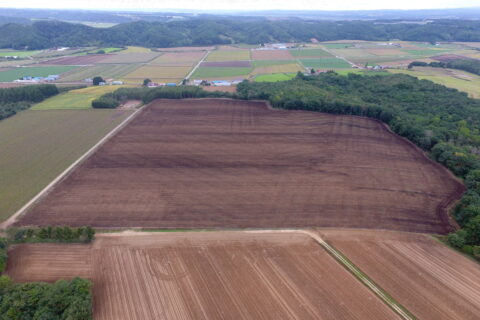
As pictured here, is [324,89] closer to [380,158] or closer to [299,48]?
[380,158]

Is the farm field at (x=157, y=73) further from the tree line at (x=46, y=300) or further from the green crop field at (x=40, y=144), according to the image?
the tree line at (x=46, y=300)

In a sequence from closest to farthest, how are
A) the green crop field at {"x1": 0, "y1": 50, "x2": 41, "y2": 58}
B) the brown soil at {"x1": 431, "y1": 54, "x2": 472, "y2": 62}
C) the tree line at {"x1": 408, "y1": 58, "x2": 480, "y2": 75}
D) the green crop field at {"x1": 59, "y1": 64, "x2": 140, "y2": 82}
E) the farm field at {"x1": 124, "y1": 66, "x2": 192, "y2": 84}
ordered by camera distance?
the tree line at {"x1": 408, "y1": 58, "x2": 480, "y2": 75}
the green crop field at {"x1": 59, "y1": 64, "x2": 140, "y2": 82}
the farm field at {"x1": 124, "y1": 66, "x2": 192, "y2": 84}
the brown soil at {"x1": 431, "y1": 54, "x2": 472, "y2": 62}
the green crop field at {"x1": 0, "y1": 50, "x2": 41, "y2": 58}

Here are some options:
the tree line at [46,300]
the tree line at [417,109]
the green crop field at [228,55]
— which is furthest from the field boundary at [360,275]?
the green crop field at [228,55]

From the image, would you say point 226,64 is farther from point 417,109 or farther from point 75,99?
point 417,109

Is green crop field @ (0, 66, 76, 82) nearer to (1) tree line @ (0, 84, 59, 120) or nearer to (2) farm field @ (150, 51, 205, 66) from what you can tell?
(1) tree line @ (0, 84, 59, 120)

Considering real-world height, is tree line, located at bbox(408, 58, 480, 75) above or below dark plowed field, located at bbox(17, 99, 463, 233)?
above

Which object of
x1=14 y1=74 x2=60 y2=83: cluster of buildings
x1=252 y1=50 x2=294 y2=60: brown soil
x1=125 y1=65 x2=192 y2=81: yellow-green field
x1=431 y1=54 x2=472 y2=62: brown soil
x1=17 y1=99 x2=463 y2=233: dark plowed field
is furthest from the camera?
x1=252 y1=50 x2=294 y2=60: brown soil

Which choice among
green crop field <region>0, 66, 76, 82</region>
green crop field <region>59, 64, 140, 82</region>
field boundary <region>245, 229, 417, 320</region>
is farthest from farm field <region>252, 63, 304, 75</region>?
field boundary <region>245, 229, 417, 320</region>
